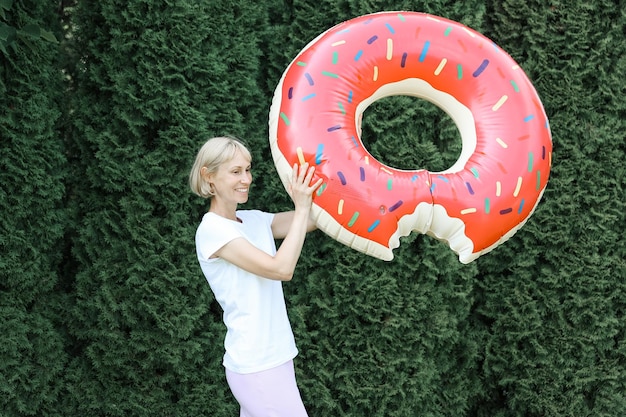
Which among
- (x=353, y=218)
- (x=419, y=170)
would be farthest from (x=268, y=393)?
(x=419, y=170)

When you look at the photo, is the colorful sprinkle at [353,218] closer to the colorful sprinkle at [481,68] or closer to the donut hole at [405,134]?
the colorful sprinkle at [481,68]

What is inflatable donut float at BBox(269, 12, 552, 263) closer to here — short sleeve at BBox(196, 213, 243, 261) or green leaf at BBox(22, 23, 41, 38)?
short sleeve at BBox(196, 213, 243, 261)

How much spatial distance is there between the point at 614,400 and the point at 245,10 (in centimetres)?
292

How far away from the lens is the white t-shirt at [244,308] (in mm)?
2328

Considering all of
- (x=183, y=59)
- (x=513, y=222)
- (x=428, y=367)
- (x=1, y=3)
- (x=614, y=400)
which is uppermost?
(x=1, y=3)

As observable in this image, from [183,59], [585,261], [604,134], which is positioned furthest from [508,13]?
[183,59]

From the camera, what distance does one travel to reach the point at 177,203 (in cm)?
371

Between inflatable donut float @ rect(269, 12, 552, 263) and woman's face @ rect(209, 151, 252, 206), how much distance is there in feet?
0.39

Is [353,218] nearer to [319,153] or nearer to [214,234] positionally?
[319,153]

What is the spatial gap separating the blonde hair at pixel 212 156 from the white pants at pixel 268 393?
24.9 inches

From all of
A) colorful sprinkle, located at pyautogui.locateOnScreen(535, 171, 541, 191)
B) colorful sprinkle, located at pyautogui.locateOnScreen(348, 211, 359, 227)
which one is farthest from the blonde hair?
colorful sprinkle, located at pyautogui.locateOnScreen(535, 171, 541, 191)

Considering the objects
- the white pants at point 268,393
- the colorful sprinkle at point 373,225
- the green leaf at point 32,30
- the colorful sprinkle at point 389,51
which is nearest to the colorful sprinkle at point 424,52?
the colorful sprinkle at point 389,51

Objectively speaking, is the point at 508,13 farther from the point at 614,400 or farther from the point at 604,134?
the point at 614,400

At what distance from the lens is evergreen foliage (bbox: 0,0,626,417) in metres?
3.65
